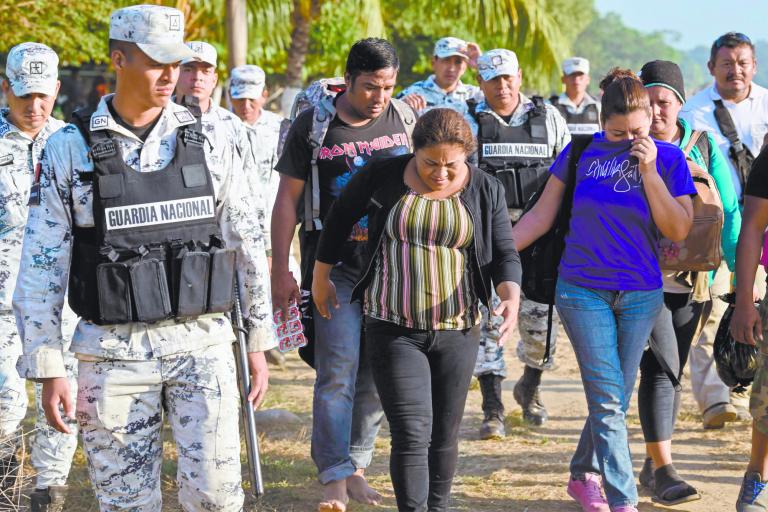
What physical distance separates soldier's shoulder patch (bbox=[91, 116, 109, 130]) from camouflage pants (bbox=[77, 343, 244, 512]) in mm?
811

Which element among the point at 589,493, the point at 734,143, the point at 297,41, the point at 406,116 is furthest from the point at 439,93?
the point at 297,41

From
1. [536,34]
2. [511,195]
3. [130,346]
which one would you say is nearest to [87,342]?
[130,346]

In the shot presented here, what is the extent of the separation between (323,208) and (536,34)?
54.1 feet

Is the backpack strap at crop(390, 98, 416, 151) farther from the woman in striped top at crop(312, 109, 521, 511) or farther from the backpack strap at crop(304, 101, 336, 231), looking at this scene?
the woman in striped top at crop(312, 109, 521, 511)

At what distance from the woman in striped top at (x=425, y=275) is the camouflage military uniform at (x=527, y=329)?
250 centimetres

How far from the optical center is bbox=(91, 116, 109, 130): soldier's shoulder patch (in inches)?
150

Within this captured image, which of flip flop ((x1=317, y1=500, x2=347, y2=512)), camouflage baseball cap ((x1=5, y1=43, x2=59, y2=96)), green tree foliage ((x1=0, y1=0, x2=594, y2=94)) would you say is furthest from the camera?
green tree foliage ((x1=0, y1=0, x2=594, y2=94))

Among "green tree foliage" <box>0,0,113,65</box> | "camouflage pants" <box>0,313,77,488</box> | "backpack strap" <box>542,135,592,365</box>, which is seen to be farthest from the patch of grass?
"green tree foliage" <box>0,0,113,65</box>

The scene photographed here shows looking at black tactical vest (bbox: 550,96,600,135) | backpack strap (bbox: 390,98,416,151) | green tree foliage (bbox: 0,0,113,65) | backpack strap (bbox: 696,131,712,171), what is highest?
green tree foliage (bbox: 0,0,113,65)

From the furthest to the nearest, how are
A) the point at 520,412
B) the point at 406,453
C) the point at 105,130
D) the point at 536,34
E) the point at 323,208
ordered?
the point at 536,34 → the point at 520,412 → the point at 323,208 → the point at 406,453 → the point at 105,130

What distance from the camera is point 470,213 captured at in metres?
4.49

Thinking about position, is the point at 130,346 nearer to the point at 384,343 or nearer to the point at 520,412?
the point at 384,343

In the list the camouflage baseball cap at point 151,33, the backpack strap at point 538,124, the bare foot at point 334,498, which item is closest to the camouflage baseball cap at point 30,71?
the camouflage baseball cap at point 151,33

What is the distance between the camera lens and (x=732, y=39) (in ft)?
23.5
